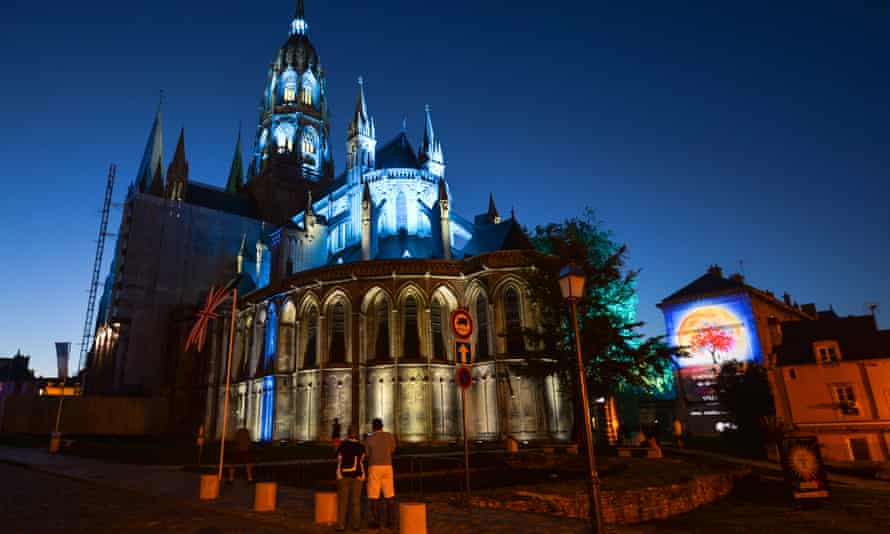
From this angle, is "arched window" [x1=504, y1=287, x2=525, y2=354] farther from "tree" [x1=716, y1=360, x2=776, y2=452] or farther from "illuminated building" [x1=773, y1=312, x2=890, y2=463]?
"illuminated building" [x1=773, y1=312, x2=890, y2=463]

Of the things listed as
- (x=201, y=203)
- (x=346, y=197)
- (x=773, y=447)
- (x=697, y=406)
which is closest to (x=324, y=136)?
(x=201, y=203)

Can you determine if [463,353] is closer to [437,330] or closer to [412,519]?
[412,519]

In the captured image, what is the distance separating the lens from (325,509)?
8273mm

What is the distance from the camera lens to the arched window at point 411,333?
32.7 m

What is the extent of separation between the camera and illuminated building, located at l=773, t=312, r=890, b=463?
3098 cm

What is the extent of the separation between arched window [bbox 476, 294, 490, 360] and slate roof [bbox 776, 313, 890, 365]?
19.4m

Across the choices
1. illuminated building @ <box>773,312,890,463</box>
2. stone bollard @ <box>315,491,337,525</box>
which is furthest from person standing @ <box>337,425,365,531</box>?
illuminated building @ <box>773,312,890,463</box>

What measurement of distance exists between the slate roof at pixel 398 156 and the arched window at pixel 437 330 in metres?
14.1

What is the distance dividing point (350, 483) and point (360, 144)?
39.9 meters

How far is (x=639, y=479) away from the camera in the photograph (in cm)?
1385

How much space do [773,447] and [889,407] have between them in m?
11.0

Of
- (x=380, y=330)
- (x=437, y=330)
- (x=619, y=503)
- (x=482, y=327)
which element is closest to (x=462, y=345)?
(x=619, y=503)

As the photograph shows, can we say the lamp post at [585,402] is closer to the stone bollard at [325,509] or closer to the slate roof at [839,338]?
the stone bollard at [325,509]

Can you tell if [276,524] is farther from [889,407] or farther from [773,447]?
[889,407]
